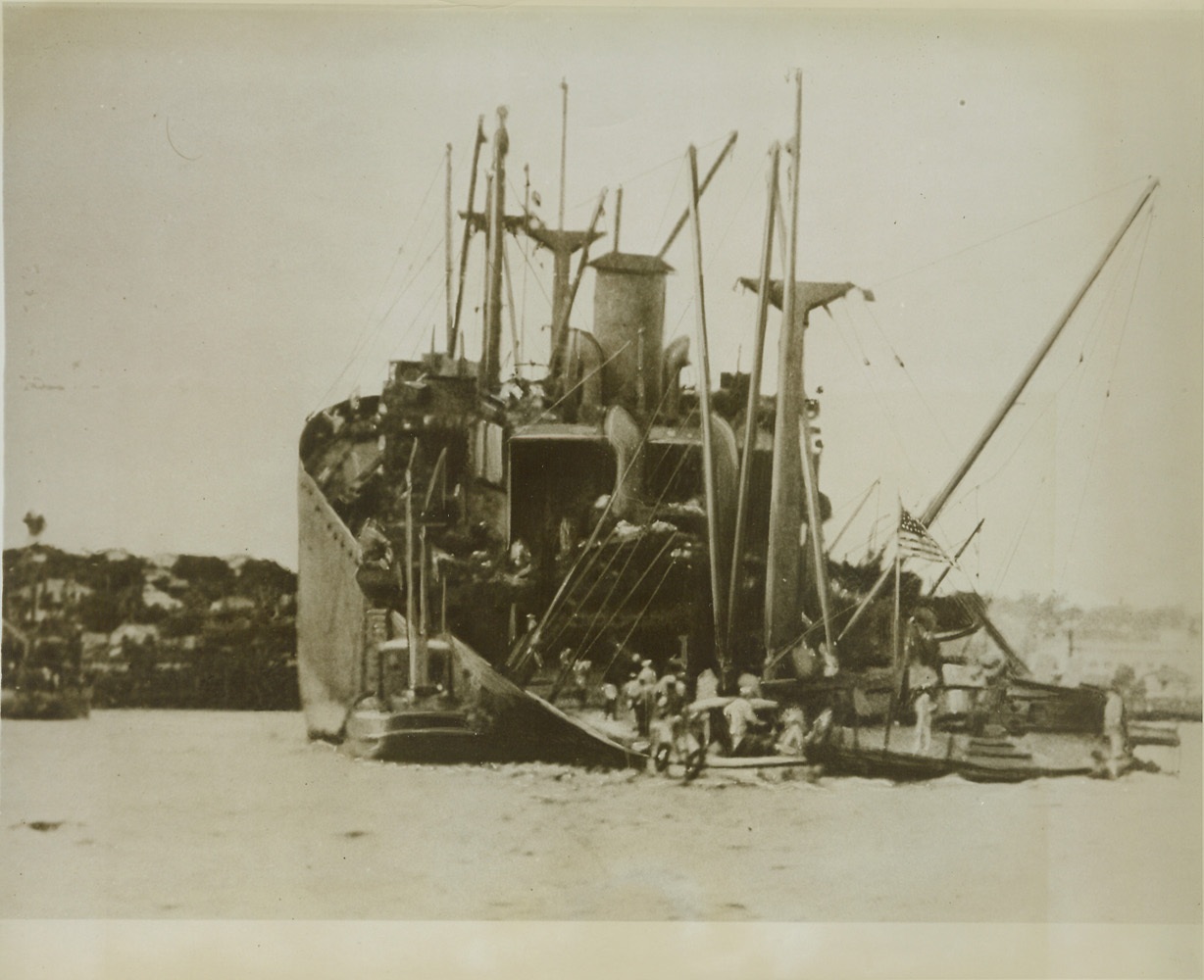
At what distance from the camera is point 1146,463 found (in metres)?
3.89

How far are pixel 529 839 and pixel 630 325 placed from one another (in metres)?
1.63

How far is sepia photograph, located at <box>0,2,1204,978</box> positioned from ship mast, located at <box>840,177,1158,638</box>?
→ 0.01 metres

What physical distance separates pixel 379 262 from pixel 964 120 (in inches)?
75.1

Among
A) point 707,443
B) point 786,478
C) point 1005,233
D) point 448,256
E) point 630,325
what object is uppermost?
point 1005,233

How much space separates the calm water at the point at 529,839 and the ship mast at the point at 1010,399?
2.09 feet

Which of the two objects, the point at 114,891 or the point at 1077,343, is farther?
the point at 1077,343

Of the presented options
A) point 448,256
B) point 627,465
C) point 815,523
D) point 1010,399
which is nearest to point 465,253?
point 448,256

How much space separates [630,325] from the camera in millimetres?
3855

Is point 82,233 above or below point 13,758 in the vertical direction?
above

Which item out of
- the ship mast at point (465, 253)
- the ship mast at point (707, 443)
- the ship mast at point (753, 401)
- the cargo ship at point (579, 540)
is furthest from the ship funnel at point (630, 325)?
the ship mast at point (465, 253)

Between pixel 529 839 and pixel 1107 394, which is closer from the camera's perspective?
pixel 529 839

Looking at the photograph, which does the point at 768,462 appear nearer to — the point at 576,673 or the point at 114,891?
the point at 576,673

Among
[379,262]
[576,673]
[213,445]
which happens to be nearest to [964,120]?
[379,262]

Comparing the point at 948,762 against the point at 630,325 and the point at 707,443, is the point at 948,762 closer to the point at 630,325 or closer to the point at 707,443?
the point at 707,443
